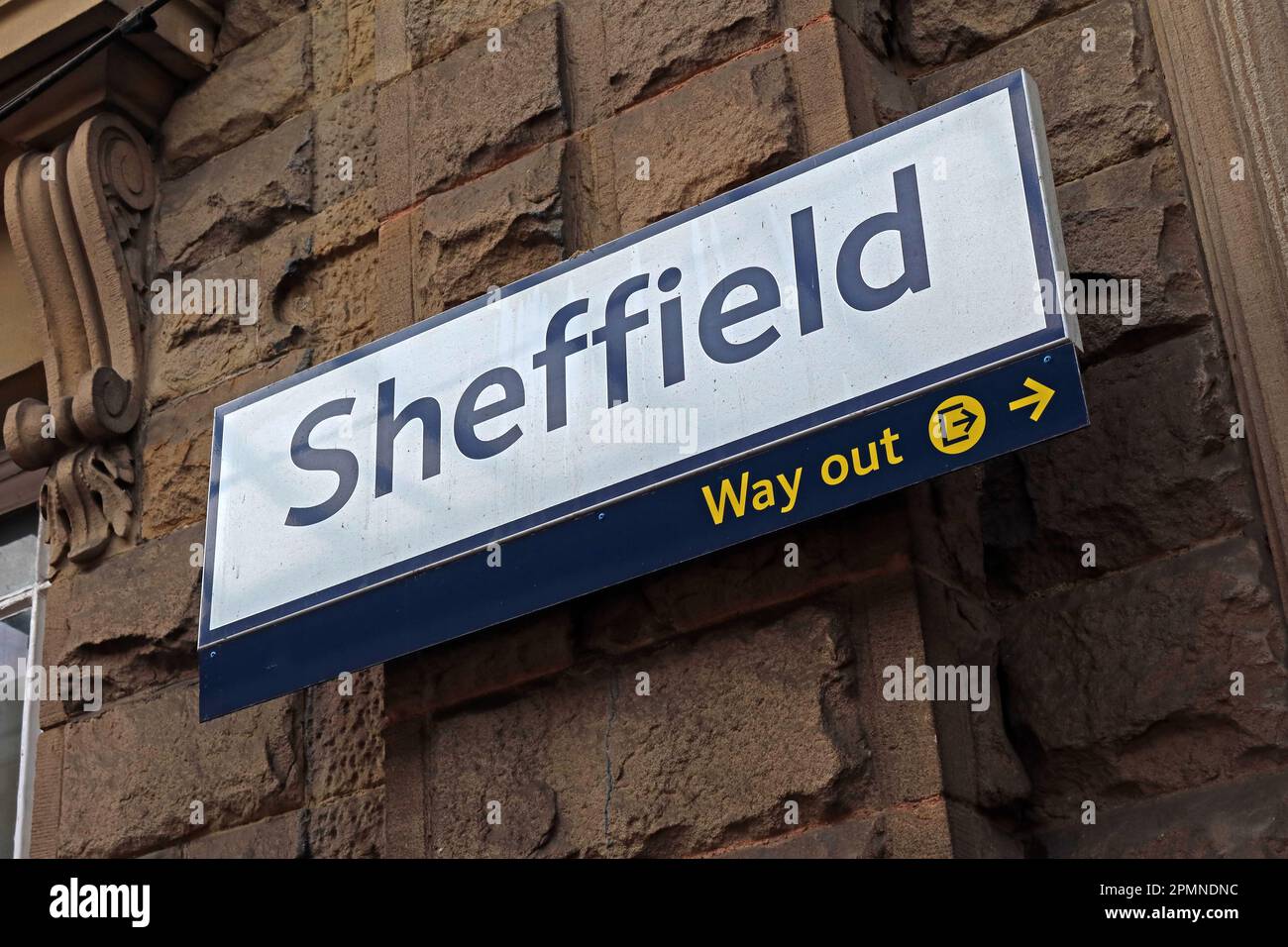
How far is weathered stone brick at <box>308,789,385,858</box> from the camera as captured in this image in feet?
13.0

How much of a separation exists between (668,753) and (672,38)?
1.55m

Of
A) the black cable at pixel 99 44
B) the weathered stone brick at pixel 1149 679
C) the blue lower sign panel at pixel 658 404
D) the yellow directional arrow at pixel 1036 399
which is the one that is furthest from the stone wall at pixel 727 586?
the black cable at pixel 99 44

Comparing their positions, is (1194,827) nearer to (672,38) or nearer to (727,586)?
(727,586)

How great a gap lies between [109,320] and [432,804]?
Answer: 1.85 metres

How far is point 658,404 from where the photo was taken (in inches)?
139

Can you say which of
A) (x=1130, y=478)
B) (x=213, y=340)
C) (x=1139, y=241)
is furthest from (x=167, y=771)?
(x=1139, y=241)

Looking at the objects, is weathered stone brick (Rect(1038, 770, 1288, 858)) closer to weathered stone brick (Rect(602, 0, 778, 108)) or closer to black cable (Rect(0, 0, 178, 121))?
A: weathered stone brick (Rect(602, 0, 778, 108))

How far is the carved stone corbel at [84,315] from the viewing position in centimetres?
470

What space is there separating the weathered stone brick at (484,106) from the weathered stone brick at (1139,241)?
1123mm

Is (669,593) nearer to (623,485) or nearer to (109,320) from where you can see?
(623,485)

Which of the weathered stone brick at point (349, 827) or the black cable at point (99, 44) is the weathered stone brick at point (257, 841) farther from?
the black cable at point (99, 44)

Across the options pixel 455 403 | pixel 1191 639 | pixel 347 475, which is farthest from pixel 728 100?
pixel 1191 639
